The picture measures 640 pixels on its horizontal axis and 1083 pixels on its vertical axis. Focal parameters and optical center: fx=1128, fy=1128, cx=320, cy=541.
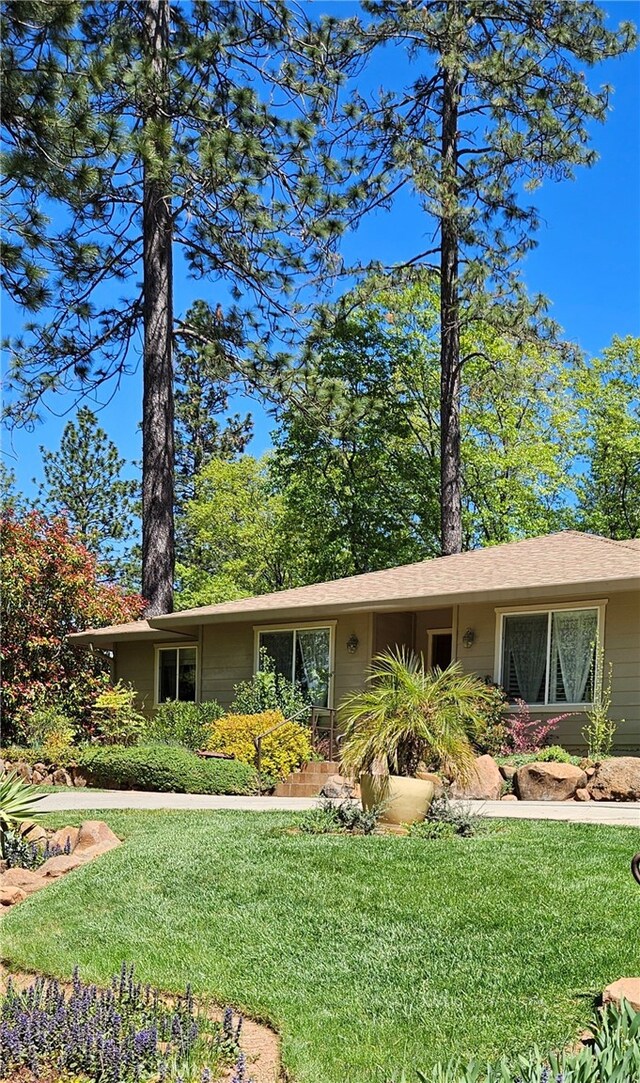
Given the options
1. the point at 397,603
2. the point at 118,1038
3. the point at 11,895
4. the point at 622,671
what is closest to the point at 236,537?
the point at 397,603

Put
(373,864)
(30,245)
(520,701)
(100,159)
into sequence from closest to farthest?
(373,864), (30,245), (100,159), (520,701)

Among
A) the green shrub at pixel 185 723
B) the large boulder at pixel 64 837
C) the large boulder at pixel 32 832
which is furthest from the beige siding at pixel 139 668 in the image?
the large boulder at pixel 32 832

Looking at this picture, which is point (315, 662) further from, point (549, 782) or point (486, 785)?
point (549, 782)

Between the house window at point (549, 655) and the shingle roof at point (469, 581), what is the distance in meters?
0.66

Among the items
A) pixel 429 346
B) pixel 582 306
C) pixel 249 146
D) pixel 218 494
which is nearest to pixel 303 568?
pixel 218 494

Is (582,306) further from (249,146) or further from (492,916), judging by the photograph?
(492,916)

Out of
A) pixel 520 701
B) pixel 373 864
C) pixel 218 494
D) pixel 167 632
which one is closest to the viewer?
pixel 373 864

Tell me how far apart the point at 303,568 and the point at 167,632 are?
1179 centimetres

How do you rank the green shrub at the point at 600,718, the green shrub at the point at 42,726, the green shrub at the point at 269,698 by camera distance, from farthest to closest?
the green shrub at the point at 42,726, the green shrub at the point at 269,698, the green shrub at the point at 600,718

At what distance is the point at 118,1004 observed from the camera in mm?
5238

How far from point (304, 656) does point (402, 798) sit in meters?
9.46

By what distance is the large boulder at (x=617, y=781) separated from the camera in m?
11.2

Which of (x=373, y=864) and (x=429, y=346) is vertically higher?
(x=429, y=346)

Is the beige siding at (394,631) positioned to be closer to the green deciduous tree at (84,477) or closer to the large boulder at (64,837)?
the large boulder at (64,837)
